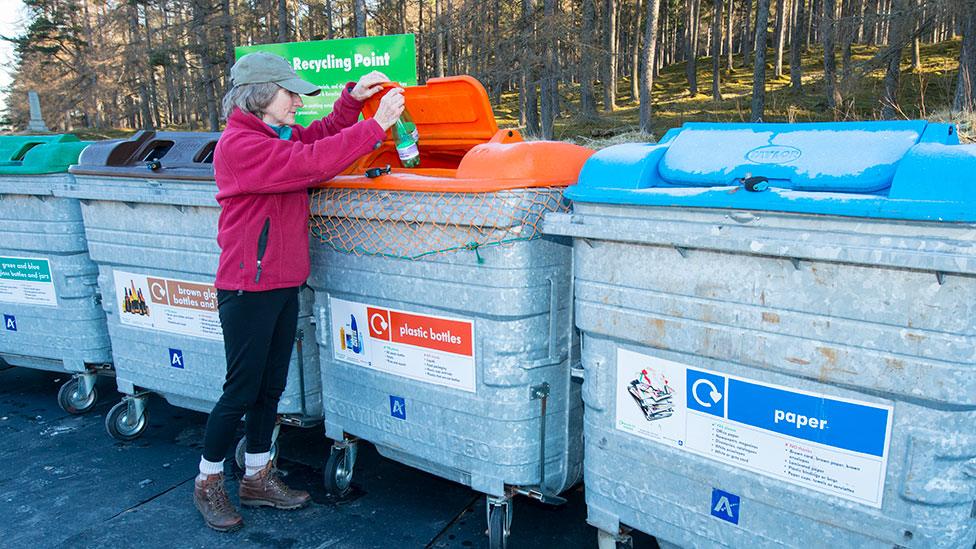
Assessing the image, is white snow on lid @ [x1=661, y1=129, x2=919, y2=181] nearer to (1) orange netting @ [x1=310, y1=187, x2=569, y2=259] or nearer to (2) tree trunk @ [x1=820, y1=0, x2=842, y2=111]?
(1) orange netting @ [x1=310, y1=187, x2=569, y2=259]

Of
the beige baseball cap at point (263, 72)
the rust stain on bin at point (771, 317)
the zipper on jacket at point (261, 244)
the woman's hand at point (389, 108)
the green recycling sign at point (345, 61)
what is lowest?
the rust stain on bin at point (771, 317)

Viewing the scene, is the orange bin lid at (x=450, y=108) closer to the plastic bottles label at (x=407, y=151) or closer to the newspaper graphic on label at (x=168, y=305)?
the plastic bottles label at (x=407, y=151)

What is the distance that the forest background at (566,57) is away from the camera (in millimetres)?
13352

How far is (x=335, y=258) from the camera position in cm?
262

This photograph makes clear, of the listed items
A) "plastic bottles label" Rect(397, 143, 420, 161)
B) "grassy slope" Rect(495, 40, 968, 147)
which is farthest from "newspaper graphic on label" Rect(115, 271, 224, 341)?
"grassy slope" Rect(495, 40, 968, 147)

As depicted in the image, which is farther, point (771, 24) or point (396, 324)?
point (771, 24)

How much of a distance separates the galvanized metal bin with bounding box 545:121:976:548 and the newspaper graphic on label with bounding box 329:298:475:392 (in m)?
0.45

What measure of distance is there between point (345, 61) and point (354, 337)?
236 inches

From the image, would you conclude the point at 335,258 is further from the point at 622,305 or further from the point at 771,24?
the point at 771,24

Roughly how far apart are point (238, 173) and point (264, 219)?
180 millimetres

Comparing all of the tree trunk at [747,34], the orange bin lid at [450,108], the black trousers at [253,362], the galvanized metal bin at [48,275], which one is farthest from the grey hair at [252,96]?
the tree trunk at [747,34]

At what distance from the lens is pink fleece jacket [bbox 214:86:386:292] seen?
2.30 m

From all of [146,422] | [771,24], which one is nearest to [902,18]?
[146,422]

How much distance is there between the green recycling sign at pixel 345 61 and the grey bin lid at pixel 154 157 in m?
4.00
